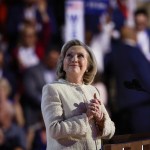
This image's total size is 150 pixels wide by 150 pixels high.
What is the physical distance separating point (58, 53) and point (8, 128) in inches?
41.6

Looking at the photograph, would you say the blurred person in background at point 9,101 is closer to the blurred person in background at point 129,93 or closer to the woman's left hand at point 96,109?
the blurred person in background at point 129,93

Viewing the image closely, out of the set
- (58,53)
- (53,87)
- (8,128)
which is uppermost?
(53,87)

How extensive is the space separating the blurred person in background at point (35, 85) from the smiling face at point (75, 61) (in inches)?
131

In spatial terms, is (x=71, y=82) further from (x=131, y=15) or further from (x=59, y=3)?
(x=131, y=15)

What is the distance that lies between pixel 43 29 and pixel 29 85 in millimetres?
674

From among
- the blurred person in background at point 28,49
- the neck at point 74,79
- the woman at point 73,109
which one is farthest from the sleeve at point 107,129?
the blurred person in background at point 28,49

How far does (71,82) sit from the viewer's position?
1538mm

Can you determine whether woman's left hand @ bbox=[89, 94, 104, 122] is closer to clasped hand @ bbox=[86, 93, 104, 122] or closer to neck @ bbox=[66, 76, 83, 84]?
clasped hand @ bbox=[86, 93, 104, 122]

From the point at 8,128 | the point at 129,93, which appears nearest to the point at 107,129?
the point at 8,128

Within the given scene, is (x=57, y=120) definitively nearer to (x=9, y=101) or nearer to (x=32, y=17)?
(x=9, y=101)

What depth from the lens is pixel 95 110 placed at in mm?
1431

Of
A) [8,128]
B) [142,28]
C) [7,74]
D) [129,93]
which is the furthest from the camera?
[142,28]

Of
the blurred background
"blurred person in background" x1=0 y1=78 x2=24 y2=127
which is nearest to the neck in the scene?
the blurred background

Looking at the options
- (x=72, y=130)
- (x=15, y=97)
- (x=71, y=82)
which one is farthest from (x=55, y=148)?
(x=15, y=97)
